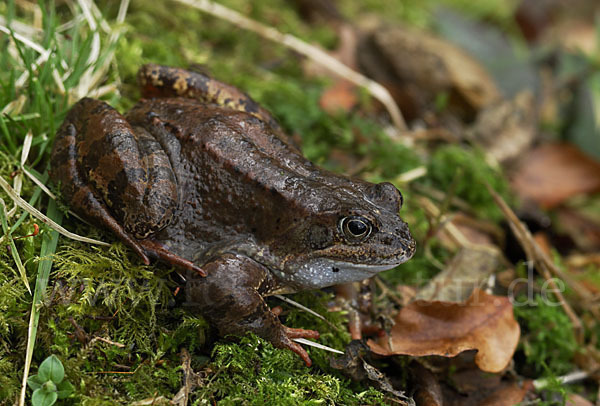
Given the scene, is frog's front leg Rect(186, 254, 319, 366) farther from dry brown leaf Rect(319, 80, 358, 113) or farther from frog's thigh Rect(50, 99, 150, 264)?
dry brown leaf Rect(319, 80, 358, 113)

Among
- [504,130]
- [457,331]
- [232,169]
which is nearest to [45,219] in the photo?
[232,169]

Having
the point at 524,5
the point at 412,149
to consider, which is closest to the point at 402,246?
the point at 412,149

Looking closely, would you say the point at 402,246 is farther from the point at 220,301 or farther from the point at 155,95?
the point at 155,95

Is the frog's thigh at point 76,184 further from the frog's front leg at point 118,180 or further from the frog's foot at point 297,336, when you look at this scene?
the frog's foot at point 297,336

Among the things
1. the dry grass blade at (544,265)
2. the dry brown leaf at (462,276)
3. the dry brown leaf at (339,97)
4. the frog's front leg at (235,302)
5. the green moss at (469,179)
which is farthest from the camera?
the dry brown leaf at (339,97)

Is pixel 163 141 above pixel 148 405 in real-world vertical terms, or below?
above

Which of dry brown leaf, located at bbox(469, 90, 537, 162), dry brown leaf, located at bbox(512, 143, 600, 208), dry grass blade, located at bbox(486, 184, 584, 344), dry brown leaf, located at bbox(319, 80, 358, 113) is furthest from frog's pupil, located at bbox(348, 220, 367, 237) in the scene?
dry brown leaf, located at bbox(512, 143, 600, 208)

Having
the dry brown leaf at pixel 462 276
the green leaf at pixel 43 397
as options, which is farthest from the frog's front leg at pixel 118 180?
the dry brown leaf at pixel 462 276
